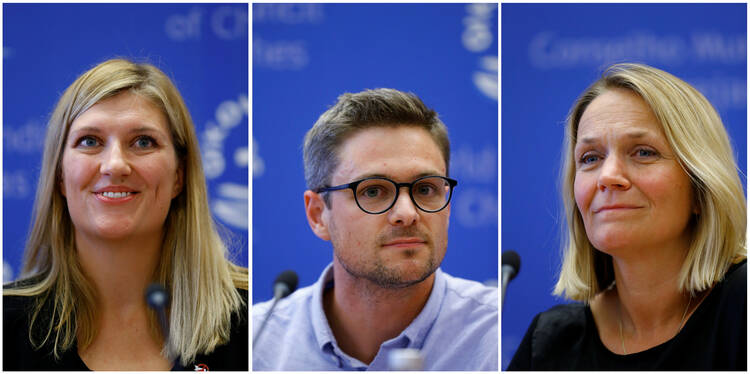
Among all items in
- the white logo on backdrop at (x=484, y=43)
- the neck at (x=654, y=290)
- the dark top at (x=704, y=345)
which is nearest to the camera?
the dark top at (x=704, y=345)

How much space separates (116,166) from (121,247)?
1.09 ft

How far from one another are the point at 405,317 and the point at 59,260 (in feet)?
4.24

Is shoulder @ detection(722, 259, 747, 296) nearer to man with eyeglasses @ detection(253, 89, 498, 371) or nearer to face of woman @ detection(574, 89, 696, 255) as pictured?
face of woman @ detection(574, 89, 696, 255)

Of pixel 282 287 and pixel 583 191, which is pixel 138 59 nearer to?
pixel 282 287

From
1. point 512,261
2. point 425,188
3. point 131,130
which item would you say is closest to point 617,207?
point 512,261

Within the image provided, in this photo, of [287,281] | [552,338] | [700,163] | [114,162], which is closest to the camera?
[700,163]

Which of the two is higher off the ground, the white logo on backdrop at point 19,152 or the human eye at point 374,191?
the white logo on backdrop at point 19,152

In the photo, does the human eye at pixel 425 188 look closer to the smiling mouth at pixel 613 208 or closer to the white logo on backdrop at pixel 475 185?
the white logo on backdrop at pixel 475 185

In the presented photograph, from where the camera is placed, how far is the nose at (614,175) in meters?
2.58

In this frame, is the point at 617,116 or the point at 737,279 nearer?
the point at 737,279

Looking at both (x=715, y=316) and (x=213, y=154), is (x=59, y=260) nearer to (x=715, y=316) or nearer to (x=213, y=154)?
(x=213, y=154)

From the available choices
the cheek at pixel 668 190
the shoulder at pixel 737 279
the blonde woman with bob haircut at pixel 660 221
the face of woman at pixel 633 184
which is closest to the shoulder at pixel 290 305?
the blonde woman with bob haircut at pixel 660 221

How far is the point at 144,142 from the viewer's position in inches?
108

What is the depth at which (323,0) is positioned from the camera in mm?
2932
